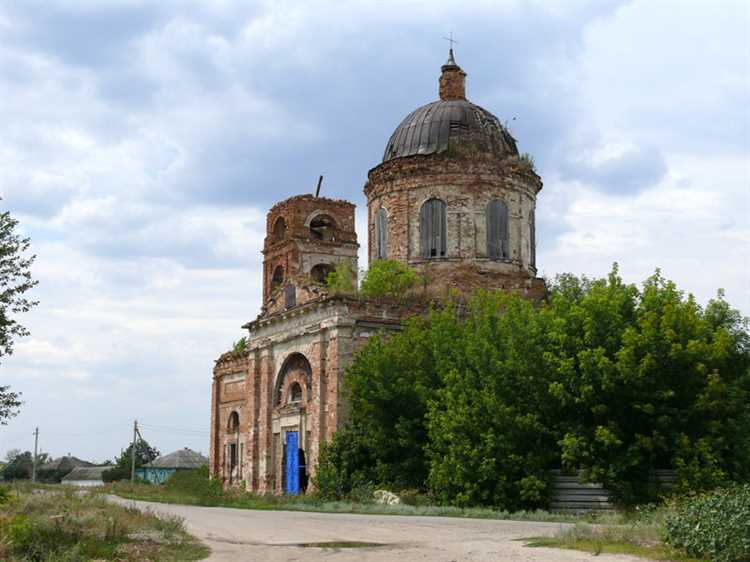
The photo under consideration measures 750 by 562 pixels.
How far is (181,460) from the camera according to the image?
73.4 metres

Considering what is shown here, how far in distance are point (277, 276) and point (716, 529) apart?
32389 millimetres

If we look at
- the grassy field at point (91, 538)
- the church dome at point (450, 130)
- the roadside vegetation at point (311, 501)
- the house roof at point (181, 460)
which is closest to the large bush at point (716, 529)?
the roadside vegetation at point (311, 501)

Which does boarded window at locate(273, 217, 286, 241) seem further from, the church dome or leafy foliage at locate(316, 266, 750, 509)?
leafy foliage at locate(316, 266, 750, 509)

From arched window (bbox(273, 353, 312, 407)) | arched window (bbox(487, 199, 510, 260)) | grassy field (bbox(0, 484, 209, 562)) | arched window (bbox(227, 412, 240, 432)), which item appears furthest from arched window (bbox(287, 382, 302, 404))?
grassy field (bbox(0, 484, 209, 562))

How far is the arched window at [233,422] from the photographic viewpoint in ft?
136

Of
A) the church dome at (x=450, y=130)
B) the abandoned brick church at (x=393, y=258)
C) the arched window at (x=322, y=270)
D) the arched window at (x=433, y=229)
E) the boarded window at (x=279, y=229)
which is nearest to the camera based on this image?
the abandoned brick church at (x=393, y=258)

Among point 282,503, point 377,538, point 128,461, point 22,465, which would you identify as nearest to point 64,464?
point 22,465

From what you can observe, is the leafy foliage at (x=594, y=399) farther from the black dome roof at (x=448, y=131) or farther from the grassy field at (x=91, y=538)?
the black dome roof at (x=448, y=131)

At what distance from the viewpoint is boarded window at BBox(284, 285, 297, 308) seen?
34.8m

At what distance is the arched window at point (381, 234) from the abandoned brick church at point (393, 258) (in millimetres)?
51

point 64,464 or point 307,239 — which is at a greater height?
point 307,239

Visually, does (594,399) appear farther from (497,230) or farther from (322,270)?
(322,270)

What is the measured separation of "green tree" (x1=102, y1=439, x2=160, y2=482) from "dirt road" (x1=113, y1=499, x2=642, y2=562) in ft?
185

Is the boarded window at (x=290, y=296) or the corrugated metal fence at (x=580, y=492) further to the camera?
the boarded window at (x=290, y=296)
